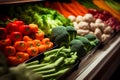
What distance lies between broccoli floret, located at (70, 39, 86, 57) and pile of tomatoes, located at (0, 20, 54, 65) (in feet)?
0.79

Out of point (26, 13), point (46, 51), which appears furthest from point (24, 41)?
point (26, 13)

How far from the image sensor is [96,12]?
4.09 meters

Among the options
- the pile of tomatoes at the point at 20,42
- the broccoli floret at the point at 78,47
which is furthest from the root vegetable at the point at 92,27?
the pile of tomatoes at the point at 20,42

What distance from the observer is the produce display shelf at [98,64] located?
2.26 metres

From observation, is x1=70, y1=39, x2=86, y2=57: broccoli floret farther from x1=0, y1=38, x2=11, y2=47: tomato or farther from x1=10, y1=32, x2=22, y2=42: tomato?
x1=0, y1=38, x2=11, y2=47: tomato

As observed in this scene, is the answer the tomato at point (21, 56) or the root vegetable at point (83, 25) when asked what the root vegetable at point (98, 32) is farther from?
the tomato at point (21, 56)

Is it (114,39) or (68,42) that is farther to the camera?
(114,39)

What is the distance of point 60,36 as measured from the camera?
2.50 m

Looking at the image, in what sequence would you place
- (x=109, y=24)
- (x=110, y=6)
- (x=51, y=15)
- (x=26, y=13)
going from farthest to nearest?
1. (x=110, y=6)
2. (x=109, y=24)
3. (x=51, y=15)
4. (x=26, y=13)

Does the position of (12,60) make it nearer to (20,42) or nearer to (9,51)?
(9,51)

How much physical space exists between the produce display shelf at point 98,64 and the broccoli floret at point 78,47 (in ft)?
0.30

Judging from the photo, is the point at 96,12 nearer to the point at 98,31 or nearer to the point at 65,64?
the point at 98,31

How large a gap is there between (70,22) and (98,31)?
19.1 inches

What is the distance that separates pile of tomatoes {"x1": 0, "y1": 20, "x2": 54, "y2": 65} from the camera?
2.00 m
